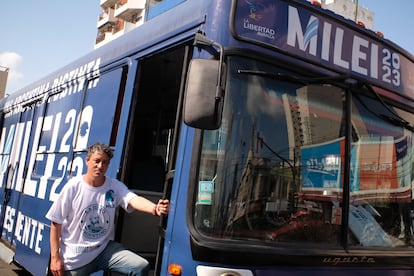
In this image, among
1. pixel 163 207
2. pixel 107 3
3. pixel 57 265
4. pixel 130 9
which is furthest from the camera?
pixel 107 3

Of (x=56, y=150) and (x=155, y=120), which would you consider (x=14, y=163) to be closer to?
(x=56, y=150)

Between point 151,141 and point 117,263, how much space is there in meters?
3.58

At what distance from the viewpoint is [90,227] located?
3.06m

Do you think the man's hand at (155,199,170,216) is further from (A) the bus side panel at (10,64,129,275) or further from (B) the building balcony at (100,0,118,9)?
(B) the building balcony at (100,0,118,9)

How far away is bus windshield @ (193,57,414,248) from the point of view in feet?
8.34

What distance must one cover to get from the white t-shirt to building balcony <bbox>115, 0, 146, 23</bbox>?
1705 inches

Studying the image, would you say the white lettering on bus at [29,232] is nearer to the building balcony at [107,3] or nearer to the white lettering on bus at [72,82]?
the white lettering on bus at [72,82]

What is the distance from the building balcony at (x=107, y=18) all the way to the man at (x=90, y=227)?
47.9 m

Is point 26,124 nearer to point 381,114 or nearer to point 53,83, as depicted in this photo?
point 53,83

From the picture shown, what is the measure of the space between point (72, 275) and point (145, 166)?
253 centimetres

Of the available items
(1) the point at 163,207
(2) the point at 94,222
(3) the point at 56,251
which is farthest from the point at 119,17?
(1) the point at 163,207

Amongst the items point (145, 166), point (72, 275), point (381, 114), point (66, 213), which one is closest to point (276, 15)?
point (381, 114)

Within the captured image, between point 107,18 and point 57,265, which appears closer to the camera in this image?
point 57,265

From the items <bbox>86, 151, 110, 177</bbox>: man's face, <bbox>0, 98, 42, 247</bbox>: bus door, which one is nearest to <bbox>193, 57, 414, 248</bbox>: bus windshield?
<bbox>86, 151, 110, 177</bbox>: man's face
